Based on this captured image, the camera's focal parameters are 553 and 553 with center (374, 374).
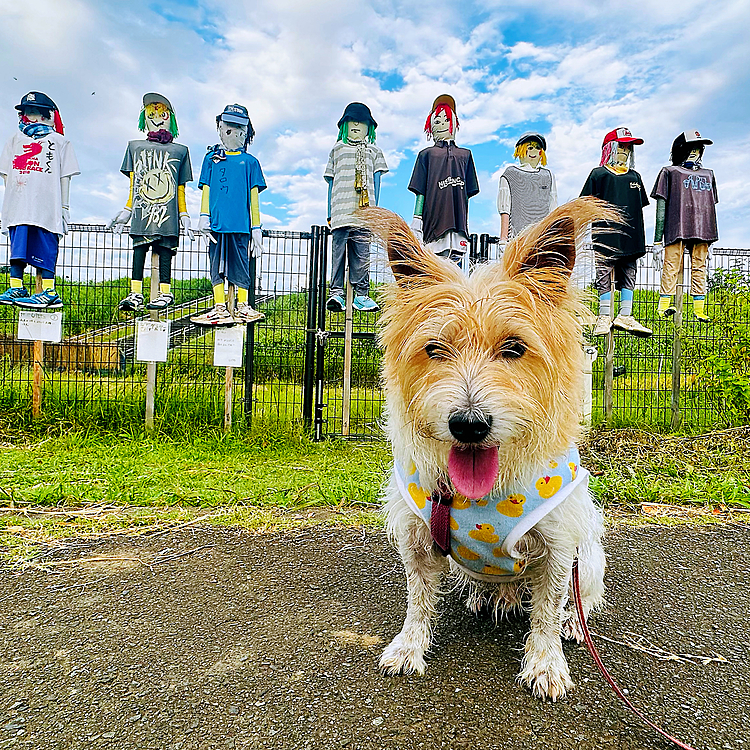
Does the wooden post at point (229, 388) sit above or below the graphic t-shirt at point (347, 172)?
below

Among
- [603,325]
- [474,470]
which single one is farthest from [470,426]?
[603,325]

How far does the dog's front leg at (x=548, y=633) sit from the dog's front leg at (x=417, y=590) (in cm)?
41

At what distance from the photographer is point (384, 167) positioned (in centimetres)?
699

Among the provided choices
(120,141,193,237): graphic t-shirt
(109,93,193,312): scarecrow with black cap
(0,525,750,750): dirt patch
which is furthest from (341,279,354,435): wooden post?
(0,525,750,750): dirt patch

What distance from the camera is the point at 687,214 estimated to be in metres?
7.11

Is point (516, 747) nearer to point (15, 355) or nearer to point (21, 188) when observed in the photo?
point (21, 188)

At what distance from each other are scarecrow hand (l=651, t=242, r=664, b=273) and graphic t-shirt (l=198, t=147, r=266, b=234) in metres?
5.38

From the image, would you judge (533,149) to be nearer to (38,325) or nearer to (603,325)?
(603,325)

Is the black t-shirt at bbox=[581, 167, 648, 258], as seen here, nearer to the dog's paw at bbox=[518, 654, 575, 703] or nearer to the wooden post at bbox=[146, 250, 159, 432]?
the wooden post at bbox=[146, 250, 159, 432]

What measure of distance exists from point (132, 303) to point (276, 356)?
6.49ft

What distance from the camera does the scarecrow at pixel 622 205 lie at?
6875 millimetres

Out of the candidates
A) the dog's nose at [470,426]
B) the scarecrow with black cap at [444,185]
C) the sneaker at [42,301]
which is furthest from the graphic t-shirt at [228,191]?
the dog's nose at [470,426]

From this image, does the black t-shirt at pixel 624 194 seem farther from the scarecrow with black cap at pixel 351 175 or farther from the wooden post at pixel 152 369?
the wooden post at pixel 152 369

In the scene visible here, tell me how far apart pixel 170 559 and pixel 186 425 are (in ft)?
12.9
